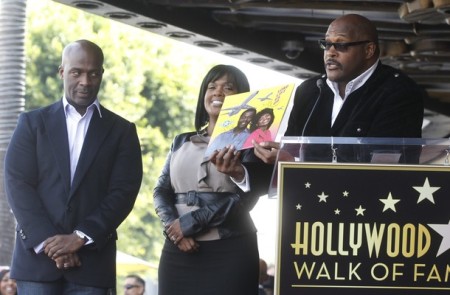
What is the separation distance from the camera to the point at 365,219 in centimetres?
557

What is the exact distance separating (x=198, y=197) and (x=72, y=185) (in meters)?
0.73

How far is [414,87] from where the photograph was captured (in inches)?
252

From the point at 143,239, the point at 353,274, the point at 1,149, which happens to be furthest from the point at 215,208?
the point at 143,239

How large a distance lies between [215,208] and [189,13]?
17.6 ft

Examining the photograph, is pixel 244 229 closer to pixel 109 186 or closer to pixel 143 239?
pixel 109 186

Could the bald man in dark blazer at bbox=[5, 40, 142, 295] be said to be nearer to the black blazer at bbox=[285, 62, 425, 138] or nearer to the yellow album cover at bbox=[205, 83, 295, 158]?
the yellow album cover at bbox=[205, 83, 295, 158]

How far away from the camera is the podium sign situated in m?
5.54

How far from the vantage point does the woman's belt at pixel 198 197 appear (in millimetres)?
7590

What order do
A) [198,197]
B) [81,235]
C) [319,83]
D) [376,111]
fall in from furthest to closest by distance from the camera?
[198,197]
[81,235]
[319,83]
[376,111]

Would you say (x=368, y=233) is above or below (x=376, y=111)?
below

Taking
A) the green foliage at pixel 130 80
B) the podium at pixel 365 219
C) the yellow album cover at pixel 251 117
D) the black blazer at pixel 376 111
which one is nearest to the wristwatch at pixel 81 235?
the yellow album cover at pixel 251 117

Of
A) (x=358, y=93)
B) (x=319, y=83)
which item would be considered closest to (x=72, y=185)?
(x=319, y=83)

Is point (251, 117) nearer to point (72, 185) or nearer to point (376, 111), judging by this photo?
point (376, 111)

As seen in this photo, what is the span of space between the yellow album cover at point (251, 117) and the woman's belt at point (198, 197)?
3.13ft
